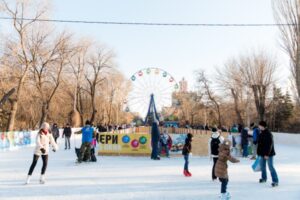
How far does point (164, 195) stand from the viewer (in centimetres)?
834

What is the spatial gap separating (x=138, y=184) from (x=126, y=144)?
826 centimetres

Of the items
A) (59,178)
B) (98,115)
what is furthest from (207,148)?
(98,115)

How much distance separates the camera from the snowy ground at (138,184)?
8.32 meters

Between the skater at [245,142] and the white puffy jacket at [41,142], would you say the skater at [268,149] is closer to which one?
the white puffy jacket at [41,142]

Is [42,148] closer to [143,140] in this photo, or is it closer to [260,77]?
[143,140]

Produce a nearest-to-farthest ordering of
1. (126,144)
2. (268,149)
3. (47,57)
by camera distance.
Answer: (268,149) → (126,144) → (47,57)

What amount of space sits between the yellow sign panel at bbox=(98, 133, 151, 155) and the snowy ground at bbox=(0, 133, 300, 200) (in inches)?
165

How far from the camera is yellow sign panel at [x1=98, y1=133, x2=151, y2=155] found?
59.0 feet

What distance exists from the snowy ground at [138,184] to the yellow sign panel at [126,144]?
4.20 meters

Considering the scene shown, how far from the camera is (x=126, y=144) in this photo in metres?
18.0

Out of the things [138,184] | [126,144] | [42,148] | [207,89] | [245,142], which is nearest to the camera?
[42,148]

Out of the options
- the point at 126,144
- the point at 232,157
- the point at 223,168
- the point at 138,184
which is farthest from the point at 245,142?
the point at 223,168

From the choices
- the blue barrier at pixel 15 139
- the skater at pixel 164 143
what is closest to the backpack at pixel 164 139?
the skater at pixel 164 143

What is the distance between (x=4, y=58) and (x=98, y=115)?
33.7m
